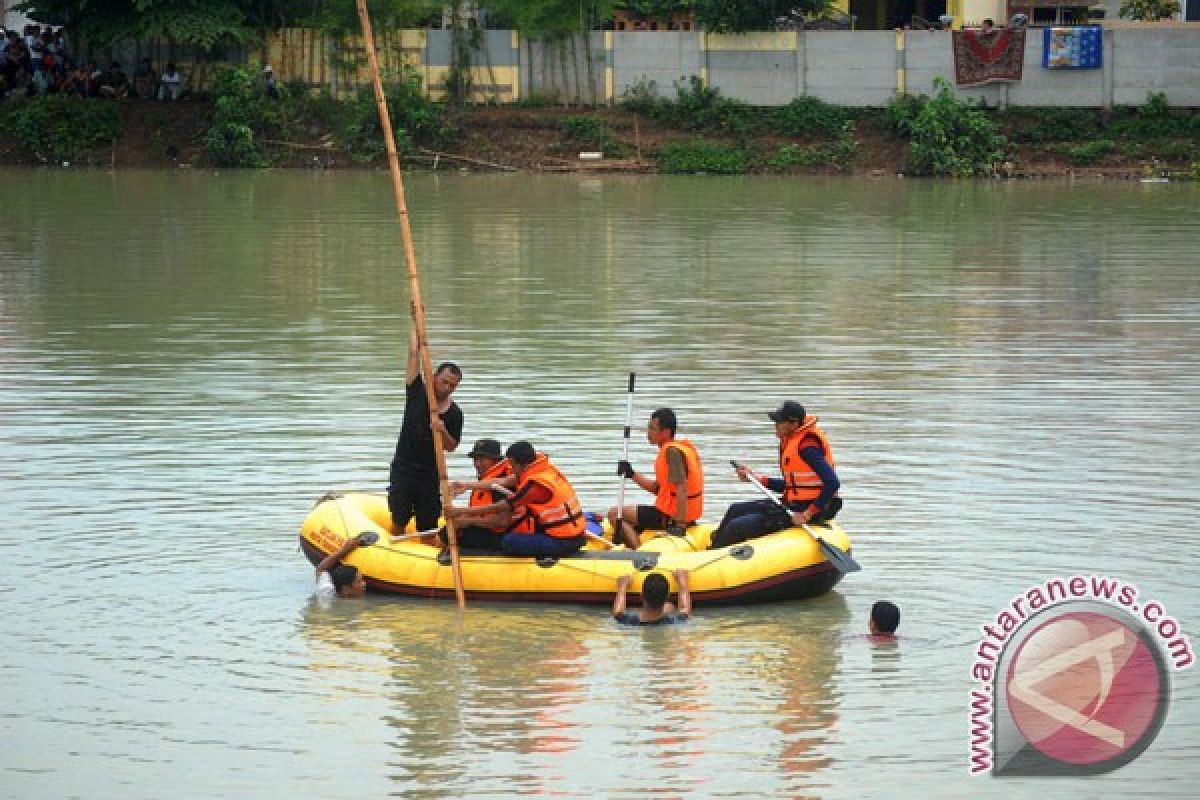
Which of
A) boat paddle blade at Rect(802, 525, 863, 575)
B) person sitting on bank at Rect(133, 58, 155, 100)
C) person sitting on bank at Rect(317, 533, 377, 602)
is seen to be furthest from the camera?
person sitting on bank at Rect(133, 58, 155, 100)

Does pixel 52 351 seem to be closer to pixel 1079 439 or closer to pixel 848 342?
pixel 848 342

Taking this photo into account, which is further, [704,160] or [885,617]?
[704,160]

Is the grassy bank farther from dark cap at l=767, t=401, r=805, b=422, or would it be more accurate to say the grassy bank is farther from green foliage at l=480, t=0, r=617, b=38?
dark cap at l=767, t=401, r=805, b=422

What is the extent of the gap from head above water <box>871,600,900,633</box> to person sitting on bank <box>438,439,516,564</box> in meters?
2.04

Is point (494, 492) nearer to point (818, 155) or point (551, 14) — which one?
point (818, 155)

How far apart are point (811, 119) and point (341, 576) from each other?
27038 millimetres

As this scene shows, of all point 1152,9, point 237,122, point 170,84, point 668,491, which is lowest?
point 668,491

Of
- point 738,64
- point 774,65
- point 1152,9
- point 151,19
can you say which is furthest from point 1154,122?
point 151,19

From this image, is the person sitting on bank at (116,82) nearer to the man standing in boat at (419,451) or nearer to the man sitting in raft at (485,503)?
the man standing in boat at (419,451)

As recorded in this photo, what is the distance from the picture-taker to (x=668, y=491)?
11.8 meters

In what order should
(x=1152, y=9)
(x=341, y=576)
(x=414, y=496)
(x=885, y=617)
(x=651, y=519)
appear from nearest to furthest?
(x=885, y=617) → (x=341, y=576) → (x=414, y=496) → (x=651, y=519) → (x=1152, y=9)

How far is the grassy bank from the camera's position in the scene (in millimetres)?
36312

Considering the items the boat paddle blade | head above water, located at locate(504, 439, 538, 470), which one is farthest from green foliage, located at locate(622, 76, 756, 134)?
head above water, located at locate(504, 439, 538, 470)

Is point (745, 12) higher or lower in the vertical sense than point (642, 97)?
higher
